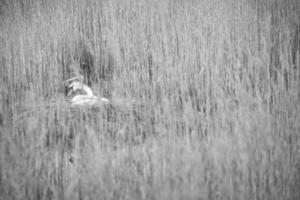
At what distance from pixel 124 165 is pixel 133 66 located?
107 centimetres

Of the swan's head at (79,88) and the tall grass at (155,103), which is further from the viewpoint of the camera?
the swan's head at (79,88)

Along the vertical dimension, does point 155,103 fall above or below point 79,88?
below

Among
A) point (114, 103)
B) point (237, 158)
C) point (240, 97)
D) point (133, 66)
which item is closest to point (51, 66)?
point (133, 66)

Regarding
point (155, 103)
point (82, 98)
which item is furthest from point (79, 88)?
point (155, 103)

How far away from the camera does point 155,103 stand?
157cm

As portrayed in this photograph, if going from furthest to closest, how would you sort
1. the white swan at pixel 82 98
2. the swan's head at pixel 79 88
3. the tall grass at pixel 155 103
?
1. the swan's head at pixel 79 88
2. the white swan at pixel 82 98
3. the tall grass at pixel 155 103

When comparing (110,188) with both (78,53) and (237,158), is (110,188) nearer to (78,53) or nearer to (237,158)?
(237,158)

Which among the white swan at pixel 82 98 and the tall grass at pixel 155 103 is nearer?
the tall grass at pixel 155 103

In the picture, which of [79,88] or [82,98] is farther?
[79,88]

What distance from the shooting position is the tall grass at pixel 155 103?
3.24ft

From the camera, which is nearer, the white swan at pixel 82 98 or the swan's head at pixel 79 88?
the white swan at pixel 82 98

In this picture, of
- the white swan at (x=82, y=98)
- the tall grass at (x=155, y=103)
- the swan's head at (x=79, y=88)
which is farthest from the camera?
the swan's head at (x=79, y=88)

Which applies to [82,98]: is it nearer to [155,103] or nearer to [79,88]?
[79,88]

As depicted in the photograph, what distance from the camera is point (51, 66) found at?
2.01 metres
